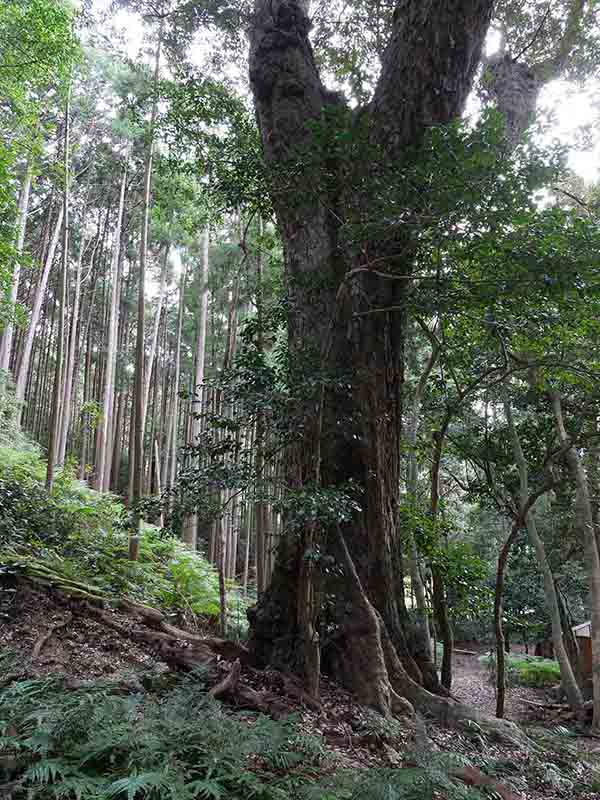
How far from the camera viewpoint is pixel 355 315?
361cm

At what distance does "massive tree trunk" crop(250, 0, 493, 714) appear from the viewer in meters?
3.62

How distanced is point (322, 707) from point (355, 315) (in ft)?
8.25

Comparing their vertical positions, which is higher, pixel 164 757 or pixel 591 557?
pixel 591 557

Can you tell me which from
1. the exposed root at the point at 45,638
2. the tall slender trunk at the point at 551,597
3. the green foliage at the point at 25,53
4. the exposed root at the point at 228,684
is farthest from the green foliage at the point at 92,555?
the tall slender trunk at the point at 551,597

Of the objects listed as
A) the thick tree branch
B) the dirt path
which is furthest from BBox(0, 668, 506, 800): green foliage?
the dirt path

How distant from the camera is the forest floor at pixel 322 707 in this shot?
3.25 m

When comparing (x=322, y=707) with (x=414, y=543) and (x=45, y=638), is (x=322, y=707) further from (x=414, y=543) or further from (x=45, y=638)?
(x=414, y=543)

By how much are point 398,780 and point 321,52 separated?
328 inches

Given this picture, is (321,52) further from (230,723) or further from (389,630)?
(230,723)

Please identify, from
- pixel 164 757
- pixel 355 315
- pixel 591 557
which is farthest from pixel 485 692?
pixel 164 757

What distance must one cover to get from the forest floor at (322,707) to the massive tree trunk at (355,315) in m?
0.23

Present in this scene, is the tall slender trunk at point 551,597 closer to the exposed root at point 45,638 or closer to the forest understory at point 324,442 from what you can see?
the forest understory at point 324,442

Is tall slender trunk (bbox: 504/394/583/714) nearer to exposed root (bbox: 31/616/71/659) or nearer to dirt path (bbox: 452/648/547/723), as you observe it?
dirt path (bbox: 452/648/547/723)

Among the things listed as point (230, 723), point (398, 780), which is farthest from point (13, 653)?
point (398, 780)
